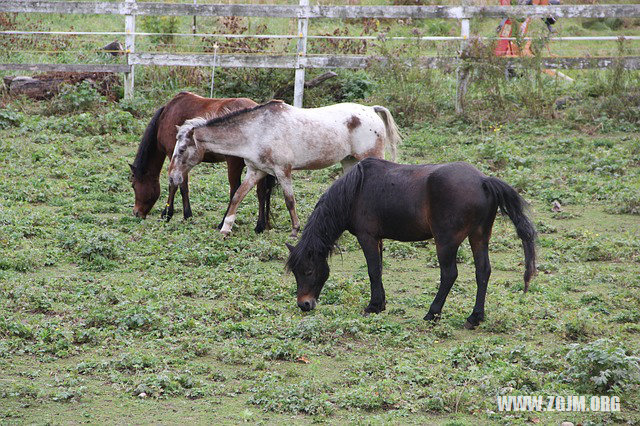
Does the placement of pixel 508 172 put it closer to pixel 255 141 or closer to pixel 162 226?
pixel 255 141

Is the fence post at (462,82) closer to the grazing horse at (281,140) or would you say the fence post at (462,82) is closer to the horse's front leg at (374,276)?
the grazing horse at (281,140)

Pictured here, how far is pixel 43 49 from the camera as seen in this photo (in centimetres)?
1727

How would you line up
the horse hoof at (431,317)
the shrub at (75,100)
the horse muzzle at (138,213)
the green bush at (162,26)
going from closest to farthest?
1. the horse hoof at (431,317)
2. the horse muzzle at (138,213)
3. the shrub at (75,100)
4. the green bush at (162,26)

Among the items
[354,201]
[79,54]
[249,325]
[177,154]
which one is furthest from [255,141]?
[79,54]

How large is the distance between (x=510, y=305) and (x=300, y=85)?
28.7 ft

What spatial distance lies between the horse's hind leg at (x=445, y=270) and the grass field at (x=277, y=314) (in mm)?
150

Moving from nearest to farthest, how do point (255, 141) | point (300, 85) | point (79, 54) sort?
point (255, 141), point (300, 85), point (79, 54)

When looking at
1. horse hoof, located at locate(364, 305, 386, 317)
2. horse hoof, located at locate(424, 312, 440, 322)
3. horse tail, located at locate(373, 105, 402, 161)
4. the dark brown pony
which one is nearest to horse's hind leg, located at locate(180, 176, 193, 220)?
the dark brown pony

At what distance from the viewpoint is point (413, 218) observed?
7.48 meters

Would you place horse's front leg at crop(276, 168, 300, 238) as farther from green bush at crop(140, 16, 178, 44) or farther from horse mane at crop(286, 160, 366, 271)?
green bush at crop(140, 16, 178, 44)

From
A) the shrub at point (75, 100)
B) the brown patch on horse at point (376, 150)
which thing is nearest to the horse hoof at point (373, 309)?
the brown patch on horse at point (376, 150)

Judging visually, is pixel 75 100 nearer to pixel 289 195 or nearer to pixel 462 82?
pixel 289 195

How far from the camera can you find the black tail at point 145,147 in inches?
436

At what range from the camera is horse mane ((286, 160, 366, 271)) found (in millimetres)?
7668
